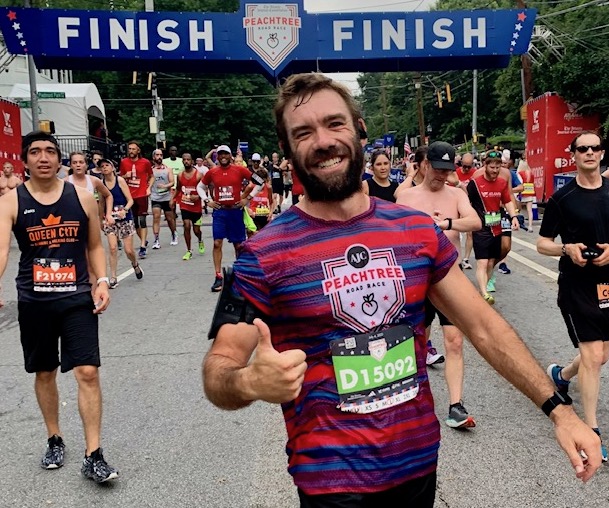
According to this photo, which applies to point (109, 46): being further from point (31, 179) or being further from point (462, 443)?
point (462, 443)

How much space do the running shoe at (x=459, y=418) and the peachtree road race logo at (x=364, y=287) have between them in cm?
253

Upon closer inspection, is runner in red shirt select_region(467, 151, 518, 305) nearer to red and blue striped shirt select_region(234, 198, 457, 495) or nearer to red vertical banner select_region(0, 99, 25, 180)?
red and blue striped shirt select_region(234, 198, 457, 495)

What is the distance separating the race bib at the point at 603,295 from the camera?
403cm

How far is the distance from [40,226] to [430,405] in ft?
9.15

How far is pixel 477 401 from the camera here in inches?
188

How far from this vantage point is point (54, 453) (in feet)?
12.7

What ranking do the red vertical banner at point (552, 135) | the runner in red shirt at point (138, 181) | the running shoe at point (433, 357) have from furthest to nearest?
the red vertical banner at point (552, 135) → the runner in red shirt at point (138, 181) → the running shoe at point (433, 357)

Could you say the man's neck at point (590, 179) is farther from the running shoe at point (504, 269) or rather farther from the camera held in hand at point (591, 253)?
the running shoe at point (504, 269)

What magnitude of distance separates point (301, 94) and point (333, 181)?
0.31m

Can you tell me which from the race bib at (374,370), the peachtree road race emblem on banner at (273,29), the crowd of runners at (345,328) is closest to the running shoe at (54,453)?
the crowd of runners at (345,328)

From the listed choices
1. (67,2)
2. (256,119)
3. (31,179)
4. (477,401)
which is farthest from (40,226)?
(67,2)

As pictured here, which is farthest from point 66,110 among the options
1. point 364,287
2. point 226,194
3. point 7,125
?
point 364,287

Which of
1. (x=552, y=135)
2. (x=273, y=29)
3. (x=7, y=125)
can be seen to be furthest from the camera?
(x=552, y=135)

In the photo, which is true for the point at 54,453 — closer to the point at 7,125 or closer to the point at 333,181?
the point at 333,181
